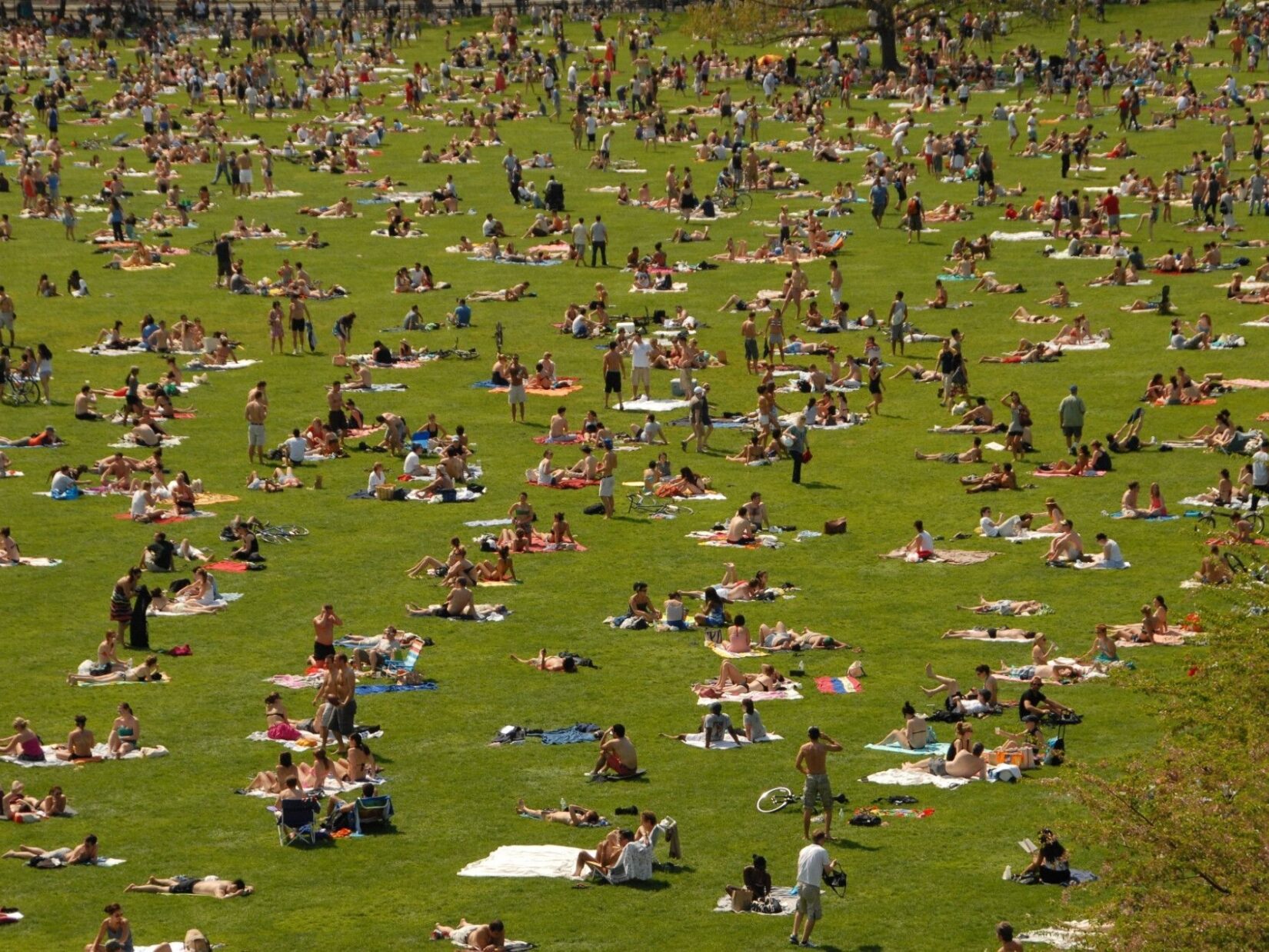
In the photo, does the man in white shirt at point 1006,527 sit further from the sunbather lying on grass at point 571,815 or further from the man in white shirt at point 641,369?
the sunbather lying on grass at point 571,815

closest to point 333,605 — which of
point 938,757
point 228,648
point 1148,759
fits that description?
point 228,648

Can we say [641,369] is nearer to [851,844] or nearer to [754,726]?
[754,726]

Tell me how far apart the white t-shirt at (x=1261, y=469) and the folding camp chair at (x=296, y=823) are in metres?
22.7

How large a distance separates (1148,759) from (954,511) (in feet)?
68.3

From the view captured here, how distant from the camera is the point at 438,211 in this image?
3068 inches

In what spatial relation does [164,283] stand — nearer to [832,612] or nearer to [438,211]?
[438,211]

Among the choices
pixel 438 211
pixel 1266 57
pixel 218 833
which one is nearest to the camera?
pixel 218 833

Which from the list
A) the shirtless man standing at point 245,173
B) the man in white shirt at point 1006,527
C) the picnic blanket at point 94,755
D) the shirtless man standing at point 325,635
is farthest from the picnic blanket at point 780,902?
the shirtless man standing at point 245,173

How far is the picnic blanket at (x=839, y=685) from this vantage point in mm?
35188

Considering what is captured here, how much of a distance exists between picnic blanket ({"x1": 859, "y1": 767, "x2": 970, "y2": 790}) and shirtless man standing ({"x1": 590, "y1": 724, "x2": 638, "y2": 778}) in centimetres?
343

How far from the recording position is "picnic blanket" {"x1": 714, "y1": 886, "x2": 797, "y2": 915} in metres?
26.5

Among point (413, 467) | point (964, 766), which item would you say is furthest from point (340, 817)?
point (413, 467)

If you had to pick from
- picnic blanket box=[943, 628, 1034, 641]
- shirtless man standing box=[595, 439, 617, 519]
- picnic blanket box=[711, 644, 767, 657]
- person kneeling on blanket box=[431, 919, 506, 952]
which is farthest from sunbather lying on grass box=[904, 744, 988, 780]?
shirtless man standing box=[595, 439, 617, 519]

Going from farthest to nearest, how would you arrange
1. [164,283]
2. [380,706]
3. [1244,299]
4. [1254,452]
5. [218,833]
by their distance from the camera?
[164,283]
[1244,299]
[1254,452]
[380,706]
[218,833]
